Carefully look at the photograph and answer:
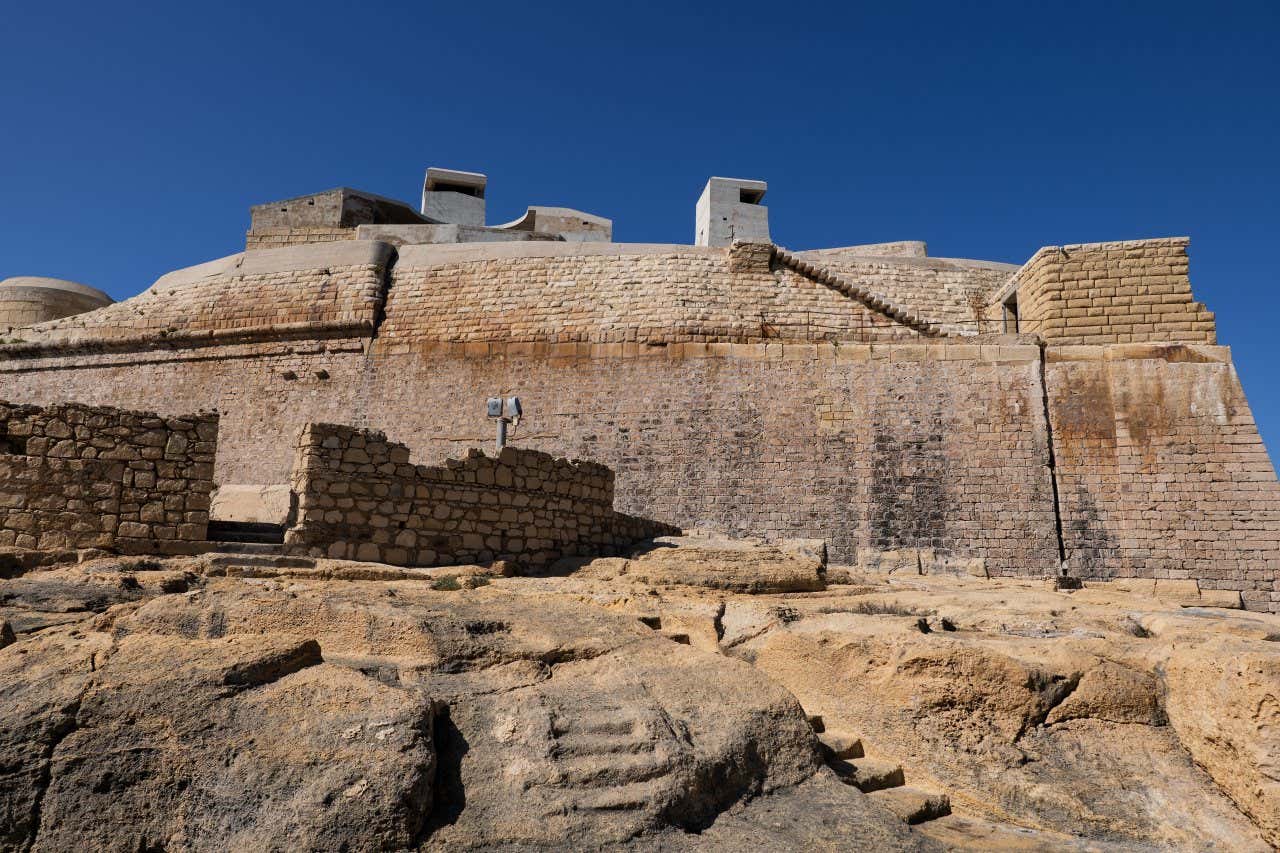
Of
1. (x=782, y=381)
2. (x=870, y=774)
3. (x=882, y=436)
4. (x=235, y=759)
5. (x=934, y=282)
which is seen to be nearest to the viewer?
(x=235, y=759)

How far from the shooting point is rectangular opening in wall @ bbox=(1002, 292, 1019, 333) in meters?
16.4

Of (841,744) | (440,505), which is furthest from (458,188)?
(841,744)

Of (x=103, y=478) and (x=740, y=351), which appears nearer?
(x=103, y=478)

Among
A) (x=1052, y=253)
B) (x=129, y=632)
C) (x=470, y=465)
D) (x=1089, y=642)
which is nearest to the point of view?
(x=129, y=632)

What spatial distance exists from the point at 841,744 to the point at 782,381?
10.8m

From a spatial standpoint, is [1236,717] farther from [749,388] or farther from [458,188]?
[458,188]

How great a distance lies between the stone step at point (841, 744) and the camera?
4387 millimetres

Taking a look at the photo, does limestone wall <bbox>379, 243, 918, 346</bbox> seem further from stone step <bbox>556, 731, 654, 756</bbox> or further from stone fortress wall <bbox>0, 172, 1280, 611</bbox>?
stone step <bbox>556, 731, 654, 756</bbox>

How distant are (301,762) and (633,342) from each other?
41.7 ft

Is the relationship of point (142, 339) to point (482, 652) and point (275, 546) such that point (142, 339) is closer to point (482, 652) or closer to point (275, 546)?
point (275, 546)

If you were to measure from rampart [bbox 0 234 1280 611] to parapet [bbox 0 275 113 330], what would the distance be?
6.91 feet

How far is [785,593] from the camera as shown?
754 cm

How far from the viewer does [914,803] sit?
404 centimetres

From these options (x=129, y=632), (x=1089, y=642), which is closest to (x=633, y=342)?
(x=1089, y=642)
